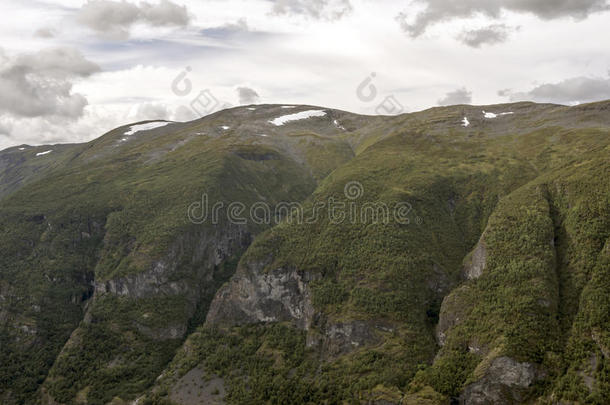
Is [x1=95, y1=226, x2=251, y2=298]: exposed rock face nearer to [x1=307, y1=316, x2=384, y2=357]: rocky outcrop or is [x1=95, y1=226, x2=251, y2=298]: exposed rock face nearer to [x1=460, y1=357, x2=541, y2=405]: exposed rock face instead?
[x1=307, y1=316, x2=384, y2=357]: rocky outcrop

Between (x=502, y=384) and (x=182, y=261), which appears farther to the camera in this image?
(x=182, y=261)

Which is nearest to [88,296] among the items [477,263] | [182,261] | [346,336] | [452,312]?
[182,261]

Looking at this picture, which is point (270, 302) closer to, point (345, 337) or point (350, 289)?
point (350, 289)

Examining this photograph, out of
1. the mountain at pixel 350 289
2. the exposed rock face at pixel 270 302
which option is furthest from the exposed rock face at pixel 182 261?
the exposed rock face at pixel 270 302

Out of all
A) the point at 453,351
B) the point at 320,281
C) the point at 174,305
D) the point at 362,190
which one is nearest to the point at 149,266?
the point at 174,305

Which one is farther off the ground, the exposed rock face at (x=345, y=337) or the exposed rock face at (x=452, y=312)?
the exposed rock face at (x=452, y=312)

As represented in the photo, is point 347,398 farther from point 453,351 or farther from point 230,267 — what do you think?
point 230,267

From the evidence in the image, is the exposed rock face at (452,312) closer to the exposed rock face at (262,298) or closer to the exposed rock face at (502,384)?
the exposed rock face at (502,384)
